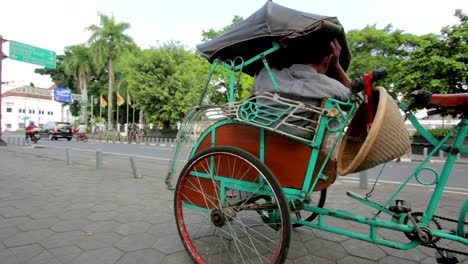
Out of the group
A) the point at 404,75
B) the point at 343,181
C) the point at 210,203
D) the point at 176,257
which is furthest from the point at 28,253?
the point at 404,75

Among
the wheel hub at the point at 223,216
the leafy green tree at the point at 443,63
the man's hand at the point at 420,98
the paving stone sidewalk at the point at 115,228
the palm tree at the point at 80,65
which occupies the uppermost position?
the palm tree at the point at 80,65

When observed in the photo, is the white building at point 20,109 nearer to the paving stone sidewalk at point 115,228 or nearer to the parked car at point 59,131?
the parked car at point 59,131

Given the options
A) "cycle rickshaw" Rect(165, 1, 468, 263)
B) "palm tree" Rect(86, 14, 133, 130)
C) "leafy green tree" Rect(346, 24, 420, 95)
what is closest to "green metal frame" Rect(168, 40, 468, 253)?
"cycle rickshaw" Rect(165, 1, 468, 263)

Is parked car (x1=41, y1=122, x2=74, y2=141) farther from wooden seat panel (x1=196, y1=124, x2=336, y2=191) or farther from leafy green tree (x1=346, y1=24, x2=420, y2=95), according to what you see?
wooden seat panel (x1=196, y1=124, x2=336, y2=191)

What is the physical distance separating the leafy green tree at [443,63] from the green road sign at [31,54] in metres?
→ 18.6

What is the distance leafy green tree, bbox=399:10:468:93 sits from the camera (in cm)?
1253

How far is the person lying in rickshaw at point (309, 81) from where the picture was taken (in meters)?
1.96

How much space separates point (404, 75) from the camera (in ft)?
46.4

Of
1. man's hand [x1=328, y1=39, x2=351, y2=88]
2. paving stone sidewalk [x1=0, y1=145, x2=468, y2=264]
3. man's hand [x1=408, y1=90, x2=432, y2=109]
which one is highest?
man's hand [x1=328, y1=39, x2=351, y2=88]

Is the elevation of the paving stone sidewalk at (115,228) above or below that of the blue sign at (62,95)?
below

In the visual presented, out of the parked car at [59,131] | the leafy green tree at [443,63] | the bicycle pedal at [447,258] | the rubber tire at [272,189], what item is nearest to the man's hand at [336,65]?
the rubber tire at [272,189]

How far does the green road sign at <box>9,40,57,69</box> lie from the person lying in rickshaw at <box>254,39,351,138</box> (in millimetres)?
17131

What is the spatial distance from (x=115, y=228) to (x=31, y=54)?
16398 millimetres

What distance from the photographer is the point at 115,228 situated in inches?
116
